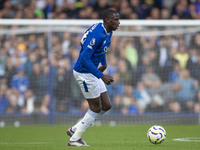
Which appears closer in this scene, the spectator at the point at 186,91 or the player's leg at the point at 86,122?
the player's leg at the point at 86,122

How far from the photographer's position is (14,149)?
740 cm

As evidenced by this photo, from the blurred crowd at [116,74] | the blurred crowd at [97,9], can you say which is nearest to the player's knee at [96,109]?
the blurred crowd at [116,74]

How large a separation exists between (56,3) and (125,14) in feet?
8.54

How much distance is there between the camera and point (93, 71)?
304 inches


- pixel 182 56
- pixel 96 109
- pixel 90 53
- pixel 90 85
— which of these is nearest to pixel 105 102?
pixel 96 109

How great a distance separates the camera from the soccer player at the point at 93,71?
25.4ft

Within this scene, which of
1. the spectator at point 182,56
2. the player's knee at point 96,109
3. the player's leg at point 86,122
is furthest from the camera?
the spectator at point 182,56

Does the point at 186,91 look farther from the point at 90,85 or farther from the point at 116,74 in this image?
the point at 90,85

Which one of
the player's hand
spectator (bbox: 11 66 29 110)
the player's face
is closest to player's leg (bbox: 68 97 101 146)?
the player's hand

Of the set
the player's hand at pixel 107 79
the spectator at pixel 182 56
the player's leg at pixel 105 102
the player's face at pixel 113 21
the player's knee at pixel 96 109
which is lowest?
the spectator at pixel 182 56

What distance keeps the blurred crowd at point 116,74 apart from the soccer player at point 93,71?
615 centimetres

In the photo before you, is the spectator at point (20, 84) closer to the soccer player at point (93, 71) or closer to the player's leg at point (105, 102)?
the soccer player at point (93, 71)

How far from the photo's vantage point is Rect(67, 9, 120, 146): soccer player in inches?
305

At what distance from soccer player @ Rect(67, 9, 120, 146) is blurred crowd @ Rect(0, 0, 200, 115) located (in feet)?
20.2
